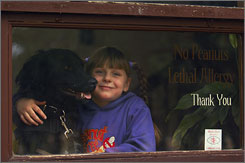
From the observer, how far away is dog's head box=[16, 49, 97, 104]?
4.14 meters

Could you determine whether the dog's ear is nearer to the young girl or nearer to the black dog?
the black dog

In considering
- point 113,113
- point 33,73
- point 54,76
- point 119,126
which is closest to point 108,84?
point 113,113

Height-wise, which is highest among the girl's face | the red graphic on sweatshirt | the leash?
the girl's face

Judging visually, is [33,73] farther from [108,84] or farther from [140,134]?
[140,134]

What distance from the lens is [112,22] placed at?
165 inches

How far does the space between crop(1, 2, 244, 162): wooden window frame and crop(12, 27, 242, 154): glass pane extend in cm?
10

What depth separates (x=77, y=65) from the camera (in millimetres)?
4266

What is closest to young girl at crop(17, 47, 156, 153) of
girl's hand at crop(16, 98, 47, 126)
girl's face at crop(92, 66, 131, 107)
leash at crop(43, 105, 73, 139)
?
girl's face at crop(92, 66, 131, 107)

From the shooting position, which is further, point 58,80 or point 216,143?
point 216,143

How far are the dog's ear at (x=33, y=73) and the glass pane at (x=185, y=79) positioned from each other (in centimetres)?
33

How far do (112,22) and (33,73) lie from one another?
0.89 metres

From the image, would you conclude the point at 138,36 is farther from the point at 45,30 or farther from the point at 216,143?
the point at 216,143

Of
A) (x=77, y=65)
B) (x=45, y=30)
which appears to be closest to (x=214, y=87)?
(x=77, y=65)

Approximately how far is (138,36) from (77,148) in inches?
49.5
